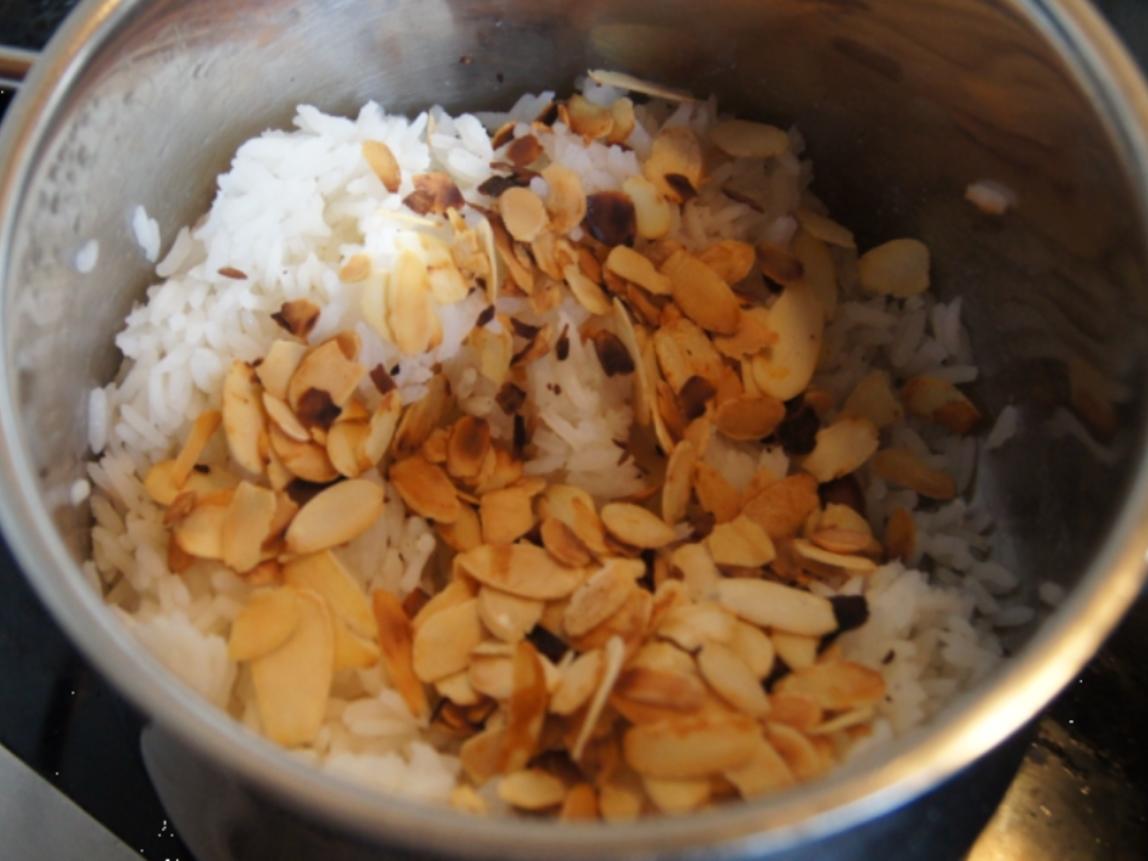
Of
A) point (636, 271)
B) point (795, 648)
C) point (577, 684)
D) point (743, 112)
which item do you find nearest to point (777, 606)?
point (795, 648)

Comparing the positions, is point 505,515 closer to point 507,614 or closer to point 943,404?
point 507,614

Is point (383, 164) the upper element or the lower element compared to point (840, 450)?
upper

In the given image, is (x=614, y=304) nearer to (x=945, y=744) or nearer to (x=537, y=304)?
(x=537, y=304)

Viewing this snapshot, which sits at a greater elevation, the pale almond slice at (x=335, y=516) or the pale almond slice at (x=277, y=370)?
the pale almond slice at (x=277, y=370)

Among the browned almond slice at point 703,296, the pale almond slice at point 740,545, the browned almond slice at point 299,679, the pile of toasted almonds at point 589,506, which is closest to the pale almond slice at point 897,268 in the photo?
the pile of toasted almonds at point 589,506

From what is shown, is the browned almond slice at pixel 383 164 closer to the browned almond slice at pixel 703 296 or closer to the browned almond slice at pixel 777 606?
the browned almond slice at pixel 703 296

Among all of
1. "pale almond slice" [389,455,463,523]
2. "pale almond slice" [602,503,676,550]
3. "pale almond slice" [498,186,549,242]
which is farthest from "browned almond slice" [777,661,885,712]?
"pale almond slice" [498,186,549,242]
